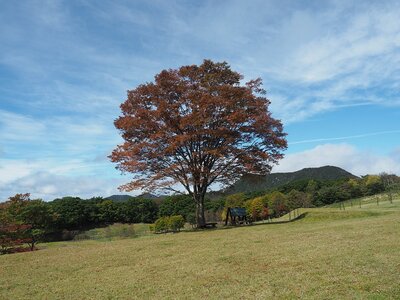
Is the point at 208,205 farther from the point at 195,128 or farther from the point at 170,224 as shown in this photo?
the point at 195,128

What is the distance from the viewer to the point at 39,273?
10547 mm

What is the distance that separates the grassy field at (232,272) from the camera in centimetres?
672

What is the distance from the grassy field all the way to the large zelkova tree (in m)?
9.20

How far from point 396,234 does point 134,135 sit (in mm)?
16070

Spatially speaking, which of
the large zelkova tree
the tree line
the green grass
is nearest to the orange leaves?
the large zelkova tree

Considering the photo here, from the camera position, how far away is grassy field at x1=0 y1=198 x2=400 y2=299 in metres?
6.72

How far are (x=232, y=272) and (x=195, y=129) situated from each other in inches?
544

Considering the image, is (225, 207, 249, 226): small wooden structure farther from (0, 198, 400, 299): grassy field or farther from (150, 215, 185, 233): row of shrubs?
(0, 198, 400, 299): grassy field

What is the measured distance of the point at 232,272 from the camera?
848 cm

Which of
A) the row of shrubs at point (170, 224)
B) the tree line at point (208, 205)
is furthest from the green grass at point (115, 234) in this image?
the tree line at point (208, 205)

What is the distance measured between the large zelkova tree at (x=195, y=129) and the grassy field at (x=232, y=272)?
920 centimetres

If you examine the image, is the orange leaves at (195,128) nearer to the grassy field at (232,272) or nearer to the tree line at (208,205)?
the grassy field at (232,272)

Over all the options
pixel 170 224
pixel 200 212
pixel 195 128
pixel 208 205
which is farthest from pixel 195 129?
pixel 208 205

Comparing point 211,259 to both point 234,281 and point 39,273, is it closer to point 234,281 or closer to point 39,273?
point 234,281
